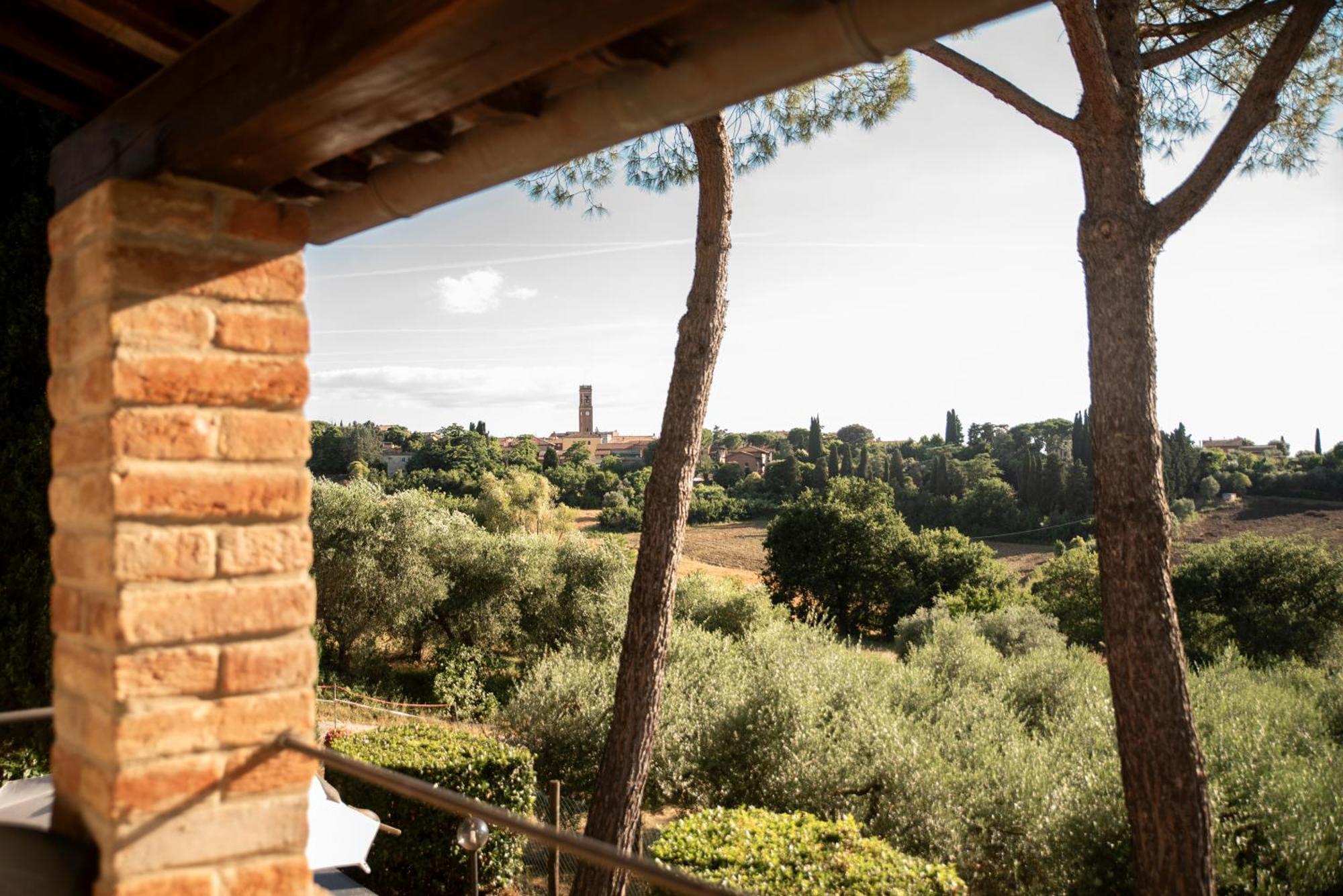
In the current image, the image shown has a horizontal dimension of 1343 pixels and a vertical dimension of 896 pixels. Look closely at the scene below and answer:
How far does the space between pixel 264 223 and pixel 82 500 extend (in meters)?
0.58

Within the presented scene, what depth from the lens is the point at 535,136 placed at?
121 centimetres

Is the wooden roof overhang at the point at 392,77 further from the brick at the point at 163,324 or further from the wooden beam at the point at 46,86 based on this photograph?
the brick at the point at 163,324

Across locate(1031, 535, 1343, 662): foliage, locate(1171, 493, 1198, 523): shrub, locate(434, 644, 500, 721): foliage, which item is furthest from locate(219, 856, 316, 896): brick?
locate(1171, 493, 1198, 523): shrub

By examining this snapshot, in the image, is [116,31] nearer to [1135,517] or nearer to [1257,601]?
[1135,517]

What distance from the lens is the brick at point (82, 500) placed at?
55.5 inches

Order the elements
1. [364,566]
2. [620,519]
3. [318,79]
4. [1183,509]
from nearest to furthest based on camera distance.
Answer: [318,79], [364,566], [1183,509], [620,519]

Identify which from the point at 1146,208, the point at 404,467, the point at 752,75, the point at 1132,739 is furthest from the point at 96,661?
the point at 404,467

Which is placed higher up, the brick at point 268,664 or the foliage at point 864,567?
the brick at point 268,664

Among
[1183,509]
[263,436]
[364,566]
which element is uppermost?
[263,436]

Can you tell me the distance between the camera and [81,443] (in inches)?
59.2

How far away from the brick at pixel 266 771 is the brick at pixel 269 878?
13 centimetres

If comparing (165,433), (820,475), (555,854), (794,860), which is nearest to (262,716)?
(165,433)

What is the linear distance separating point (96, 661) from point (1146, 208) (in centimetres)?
568

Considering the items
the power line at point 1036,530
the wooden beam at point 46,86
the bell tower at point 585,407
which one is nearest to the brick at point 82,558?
the wooden beam at point 46,86
